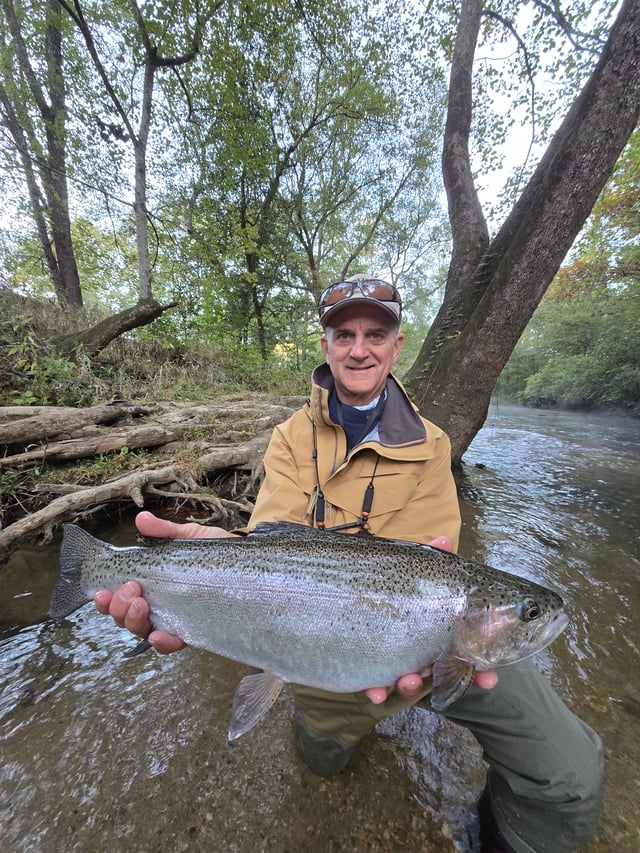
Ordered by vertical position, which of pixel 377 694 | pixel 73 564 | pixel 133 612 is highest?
pixel 73 564

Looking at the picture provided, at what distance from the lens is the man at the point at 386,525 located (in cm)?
156

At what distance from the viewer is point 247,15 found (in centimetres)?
874

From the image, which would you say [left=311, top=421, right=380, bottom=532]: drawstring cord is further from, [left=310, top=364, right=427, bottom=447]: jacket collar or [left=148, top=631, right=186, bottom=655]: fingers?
[left=148, top=631, right=186, bottom=655]: fingers

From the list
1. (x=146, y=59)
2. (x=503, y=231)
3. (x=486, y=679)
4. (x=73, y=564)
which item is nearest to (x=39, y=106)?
(x=146, y=59)

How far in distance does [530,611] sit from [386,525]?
0.88 meters

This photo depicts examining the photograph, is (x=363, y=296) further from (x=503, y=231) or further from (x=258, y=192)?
(x=258, y=192)

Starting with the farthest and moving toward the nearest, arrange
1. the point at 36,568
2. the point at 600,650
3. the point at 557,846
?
the point at 36,568, the point at 600,650, the point at 557,846

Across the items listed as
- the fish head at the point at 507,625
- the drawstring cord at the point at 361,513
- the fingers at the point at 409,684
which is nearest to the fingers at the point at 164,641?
the drawstring cord at the point at 361,513

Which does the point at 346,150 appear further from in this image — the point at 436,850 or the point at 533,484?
the point at 436,850

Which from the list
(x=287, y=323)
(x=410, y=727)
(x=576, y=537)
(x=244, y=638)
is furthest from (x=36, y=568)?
(x=287, y=323)

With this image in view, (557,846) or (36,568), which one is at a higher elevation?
(36,568)

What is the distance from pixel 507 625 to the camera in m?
1.53

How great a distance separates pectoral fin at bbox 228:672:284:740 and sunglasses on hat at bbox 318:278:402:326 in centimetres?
229

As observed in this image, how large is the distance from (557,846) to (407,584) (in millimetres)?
1479
